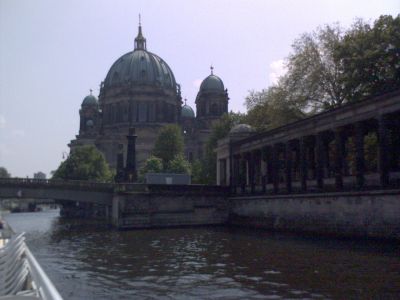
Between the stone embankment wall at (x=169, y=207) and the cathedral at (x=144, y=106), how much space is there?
204 feet

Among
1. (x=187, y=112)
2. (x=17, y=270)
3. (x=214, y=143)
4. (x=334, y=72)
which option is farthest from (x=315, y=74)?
(x=187, y=112)

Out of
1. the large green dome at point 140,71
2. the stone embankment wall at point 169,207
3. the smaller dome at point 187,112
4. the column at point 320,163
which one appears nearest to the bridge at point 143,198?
the stone embankment wall at point 169,207

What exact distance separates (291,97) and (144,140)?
2656 inches

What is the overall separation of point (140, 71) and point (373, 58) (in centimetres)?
8875

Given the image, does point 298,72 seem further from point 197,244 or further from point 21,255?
point 21,255

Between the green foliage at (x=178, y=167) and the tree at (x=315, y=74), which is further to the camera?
the green foliage at (x=178, y=167)

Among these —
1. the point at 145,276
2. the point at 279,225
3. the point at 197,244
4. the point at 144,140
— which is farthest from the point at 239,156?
the point at 144,140

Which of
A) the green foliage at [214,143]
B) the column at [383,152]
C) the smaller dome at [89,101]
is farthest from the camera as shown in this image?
the smaller dome at [89,101]

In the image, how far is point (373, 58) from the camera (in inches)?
1585

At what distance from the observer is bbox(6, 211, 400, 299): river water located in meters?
14.3

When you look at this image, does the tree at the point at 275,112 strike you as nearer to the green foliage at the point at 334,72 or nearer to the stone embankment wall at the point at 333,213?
the green foliage at the point at 334,72

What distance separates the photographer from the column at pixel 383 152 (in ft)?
96.6

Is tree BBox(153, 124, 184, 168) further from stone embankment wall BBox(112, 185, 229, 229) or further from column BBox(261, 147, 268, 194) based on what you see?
column BBox(261, 147, 268, 194)

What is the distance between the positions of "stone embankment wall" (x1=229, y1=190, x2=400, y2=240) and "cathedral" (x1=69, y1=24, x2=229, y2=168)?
72378 mm
